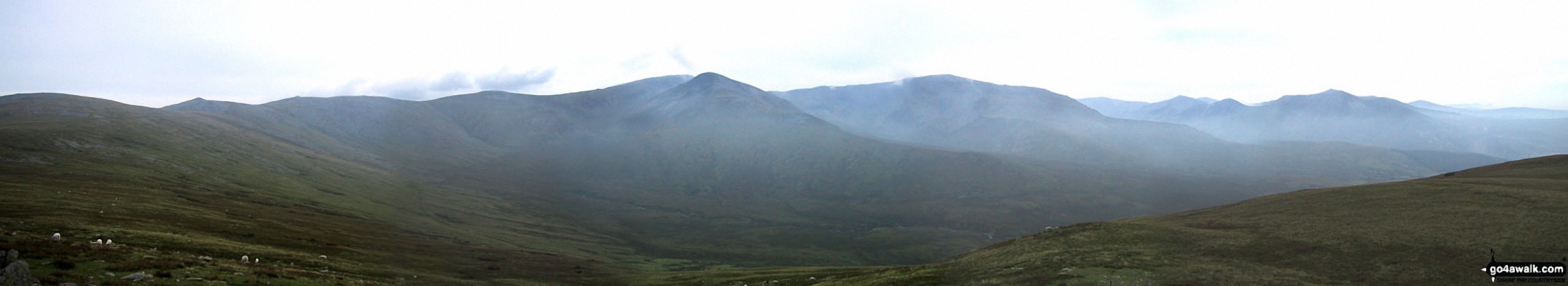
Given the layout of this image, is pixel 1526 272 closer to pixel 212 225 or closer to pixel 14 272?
pixel 14 272

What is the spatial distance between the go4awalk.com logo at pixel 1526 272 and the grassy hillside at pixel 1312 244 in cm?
86

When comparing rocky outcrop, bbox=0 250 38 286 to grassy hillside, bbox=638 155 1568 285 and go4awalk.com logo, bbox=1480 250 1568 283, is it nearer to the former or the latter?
grassy hillside, bbox=638 155 1568 285

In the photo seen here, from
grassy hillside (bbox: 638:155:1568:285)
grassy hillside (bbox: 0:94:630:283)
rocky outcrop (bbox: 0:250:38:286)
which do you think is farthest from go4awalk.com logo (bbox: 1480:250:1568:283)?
rocky outcrop (bbox: 0:250:38:286)

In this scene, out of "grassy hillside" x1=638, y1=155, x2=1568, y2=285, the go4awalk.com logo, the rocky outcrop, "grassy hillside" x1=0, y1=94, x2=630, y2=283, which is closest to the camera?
the rocky outcrop

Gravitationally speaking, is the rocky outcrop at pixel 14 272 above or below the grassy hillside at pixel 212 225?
above

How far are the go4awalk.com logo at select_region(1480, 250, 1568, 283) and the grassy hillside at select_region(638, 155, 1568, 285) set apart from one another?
86 cm

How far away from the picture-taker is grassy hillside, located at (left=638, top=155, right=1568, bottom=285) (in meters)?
42.8

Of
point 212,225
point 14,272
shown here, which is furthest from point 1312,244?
point 212,225

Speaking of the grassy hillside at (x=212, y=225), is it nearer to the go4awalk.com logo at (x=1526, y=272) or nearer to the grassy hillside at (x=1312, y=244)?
the grassy hillside at (x=1312, y=244)

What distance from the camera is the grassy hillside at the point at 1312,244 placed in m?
42.8

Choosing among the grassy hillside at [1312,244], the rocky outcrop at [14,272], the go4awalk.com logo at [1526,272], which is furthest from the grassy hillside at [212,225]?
the go4awalk.com logo at [1526,272]

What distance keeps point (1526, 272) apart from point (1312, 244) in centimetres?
1237

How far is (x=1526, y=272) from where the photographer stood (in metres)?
38.2

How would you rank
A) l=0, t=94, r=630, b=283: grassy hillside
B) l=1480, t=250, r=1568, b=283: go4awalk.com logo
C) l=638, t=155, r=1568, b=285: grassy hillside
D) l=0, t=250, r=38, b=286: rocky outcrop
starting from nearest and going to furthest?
l=0, t=250, r=38, b=286: rocky outcrop
l=1480, t=250, r=1568, b=283: go4awalk.com logo
l=0, t=94, r=630, b=283: grassy hillside
l=638, t=155, r=1568, b=285: grassy hillside
